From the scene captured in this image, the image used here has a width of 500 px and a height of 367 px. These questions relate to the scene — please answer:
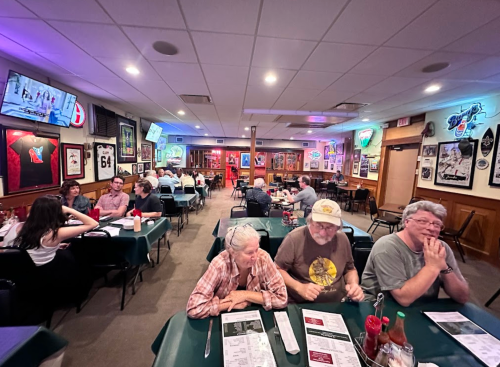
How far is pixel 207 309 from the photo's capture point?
110cm

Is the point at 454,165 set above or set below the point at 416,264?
above

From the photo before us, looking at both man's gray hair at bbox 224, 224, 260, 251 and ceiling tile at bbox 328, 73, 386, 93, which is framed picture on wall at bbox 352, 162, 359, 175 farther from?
man's gray hair at bbox 224, 224, 260, 251

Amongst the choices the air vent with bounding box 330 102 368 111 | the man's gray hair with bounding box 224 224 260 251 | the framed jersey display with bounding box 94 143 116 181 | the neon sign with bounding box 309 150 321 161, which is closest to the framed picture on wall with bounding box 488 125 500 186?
the air vent with bounding box 330 102 368 111

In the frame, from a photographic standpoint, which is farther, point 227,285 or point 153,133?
point 153,133

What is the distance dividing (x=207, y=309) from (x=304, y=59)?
8.86ft

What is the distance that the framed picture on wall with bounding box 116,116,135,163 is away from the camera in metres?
5.53

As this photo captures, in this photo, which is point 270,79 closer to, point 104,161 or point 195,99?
point 195,99

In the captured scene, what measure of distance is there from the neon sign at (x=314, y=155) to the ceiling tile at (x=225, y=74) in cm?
904

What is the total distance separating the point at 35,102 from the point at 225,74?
9.05 feet

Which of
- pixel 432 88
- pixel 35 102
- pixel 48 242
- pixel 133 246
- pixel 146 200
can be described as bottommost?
pixel 133 246

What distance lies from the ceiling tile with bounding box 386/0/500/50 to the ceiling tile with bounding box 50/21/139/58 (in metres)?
2.71

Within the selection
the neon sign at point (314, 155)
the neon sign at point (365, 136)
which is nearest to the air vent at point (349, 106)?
the neon sign at point (365, 136)

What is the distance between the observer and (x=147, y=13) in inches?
68.9

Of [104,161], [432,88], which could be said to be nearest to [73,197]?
[104,161]
